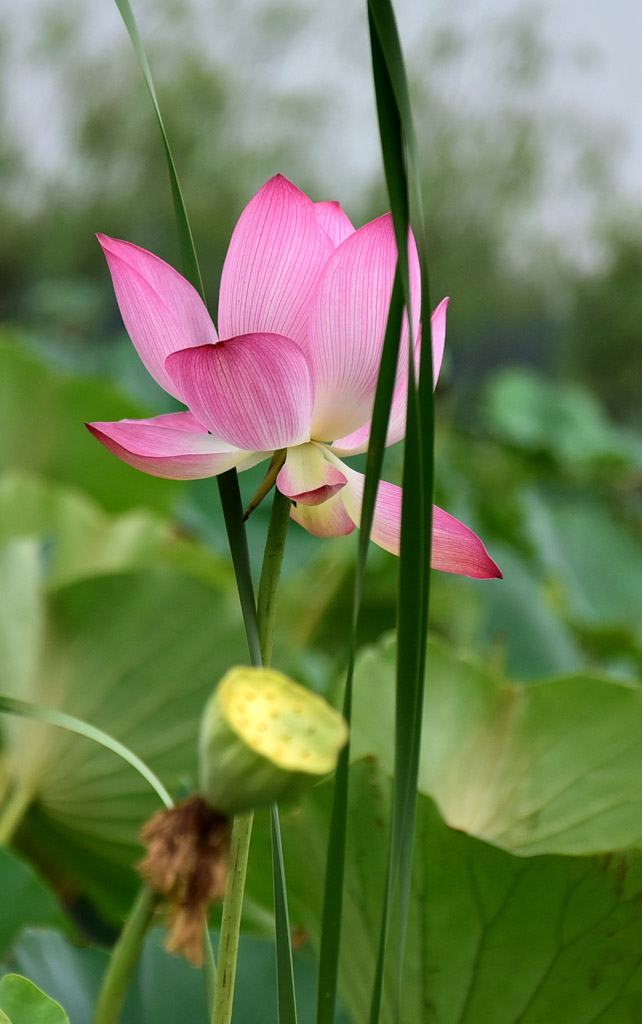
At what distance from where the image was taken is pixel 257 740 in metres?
0.12

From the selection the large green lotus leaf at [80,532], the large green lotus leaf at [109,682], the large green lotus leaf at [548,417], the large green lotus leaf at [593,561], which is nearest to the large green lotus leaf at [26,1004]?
the large green lotus leaf at [109,682]

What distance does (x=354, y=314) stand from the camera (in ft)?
0.57

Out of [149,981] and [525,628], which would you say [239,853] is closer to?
[149,981]

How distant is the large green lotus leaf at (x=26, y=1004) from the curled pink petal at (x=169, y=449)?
107 millimetres

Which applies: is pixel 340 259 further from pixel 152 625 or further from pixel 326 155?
pixel 326 155

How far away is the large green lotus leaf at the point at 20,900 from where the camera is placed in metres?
0.35

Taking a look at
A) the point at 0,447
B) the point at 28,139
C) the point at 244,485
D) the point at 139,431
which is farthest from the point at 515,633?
the point at 28,139

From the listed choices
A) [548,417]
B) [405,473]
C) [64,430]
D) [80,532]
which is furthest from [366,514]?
[548,417]

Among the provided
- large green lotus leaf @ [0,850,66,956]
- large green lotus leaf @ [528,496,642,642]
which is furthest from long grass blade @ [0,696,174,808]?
large green lotus leaf @ [528,496,642,642]

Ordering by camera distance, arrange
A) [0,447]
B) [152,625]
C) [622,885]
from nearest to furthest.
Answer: [622,885]
[152,625]
[0,447]

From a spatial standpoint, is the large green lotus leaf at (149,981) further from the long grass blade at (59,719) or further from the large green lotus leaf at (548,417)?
the large green lotus leaf at (548,417)

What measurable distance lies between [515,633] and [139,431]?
3.29 feet

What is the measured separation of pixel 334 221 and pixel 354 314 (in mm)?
50

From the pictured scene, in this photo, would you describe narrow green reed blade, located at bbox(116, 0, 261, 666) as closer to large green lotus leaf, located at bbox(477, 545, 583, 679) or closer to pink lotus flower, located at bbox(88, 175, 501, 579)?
pink lotus flower, located at bbox(88, 175, 501, 579)
